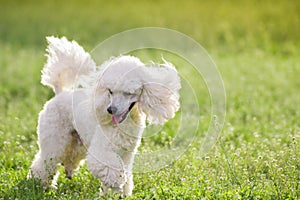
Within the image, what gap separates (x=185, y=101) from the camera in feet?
34.0

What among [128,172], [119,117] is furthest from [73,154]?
[119,117]

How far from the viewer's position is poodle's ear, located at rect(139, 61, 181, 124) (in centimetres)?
552

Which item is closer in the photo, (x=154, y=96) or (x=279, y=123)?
(x=154, y=96)

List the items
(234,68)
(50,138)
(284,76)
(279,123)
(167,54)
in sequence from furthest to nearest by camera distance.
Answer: (167,54) < (234,68) < (284,76) < (279,123) < (50,138)

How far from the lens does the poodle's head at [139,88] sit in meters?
5.34

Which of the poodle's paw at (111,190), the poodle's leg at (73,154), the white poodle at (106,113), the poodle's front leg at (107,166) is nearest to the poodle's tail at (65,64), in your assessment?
the white poodle at (106,113)

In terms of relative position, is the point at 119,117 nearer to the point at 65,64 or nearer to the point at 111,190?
the point at 111,190

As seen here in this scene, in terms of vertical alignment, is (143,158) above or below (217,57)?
below

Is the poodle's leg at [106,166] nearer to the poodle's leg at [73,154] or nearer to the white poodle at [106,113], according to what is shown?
the white poodle at [106,113]

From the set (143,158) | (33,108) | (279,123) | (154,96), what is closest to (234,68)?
(279,123)

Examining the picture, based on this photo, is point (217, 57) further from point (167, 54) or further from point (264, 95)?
point (264, 95)

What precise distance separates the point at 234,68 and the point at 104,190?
8354 millimetres

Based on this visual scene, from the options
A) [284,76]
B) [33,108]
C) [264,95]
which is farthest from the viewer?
[284,76]

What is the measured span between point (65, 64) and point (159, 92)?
1.36 m
